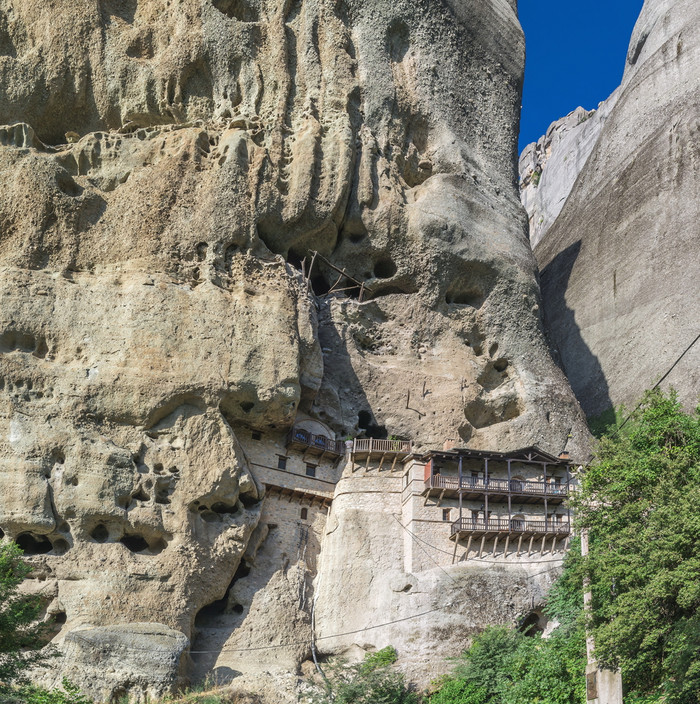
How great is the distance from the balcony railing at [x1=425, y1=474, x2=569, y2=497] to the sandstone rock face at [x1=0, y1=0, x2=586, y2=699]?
264cm

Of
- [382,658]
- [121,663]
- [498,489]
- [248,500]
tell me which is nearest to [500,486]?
[498,489]

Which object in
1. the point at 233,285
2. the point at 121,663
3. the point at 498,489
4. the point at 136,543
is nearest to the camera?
the point at 121,663

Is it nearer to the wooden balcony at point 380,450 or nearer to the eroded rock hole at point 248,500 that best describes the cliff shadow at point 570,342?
the wooden balcony at point 380,450

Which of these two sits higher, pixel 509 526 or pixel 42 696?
pixel 509 526

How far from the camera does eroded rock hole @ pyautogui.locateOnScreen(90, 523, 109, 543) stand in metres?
26.5

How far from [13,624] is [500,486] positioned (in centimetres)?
1634

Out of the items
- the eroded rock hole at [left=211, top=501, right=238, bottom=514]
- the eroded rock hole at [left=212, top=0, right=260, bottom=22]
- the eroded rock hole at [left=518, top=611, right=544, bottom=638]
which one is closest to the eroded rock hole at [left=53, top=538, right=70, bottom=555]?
the eroded rock hole at [left=211, top=501, right=238, bottom=514]

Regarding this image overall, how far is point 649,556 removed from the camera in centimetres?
1806

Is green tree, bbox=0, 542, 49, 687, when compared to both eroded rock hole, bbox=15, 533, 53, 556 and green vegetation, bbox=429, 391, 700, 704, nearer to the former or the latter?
eroded rock hole, bbox=15, 533, 53, 556

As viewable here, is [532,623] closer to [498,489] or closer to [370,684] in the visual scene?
[498,489]

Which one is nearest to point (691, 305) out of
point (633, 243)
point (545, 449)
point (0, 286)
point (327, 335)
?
point (633, 243)

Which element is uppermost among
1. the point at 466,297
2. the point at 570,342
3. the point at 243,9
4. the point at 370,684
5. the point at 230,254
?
the point at 243,9

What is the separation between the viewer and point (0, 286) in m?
28.8

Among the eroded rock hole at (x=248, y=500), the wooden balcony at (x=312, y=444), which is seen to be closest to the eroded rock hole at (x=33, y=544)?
the eroded rock hole at (x=248, y=500)
